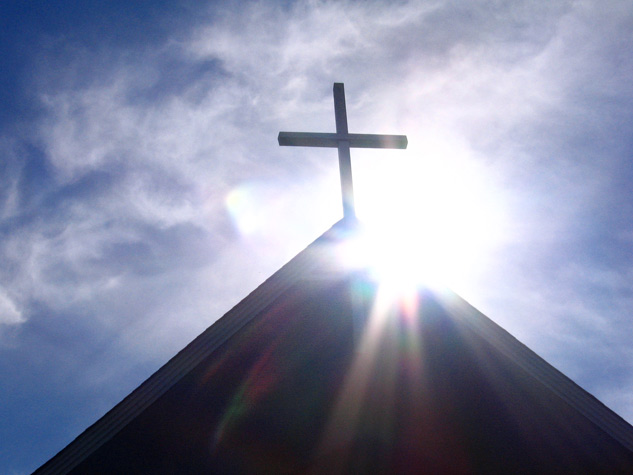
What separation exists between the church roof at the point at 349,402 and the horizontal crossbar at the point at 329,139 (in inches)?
106

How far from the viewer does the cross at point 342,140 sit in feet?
30.5

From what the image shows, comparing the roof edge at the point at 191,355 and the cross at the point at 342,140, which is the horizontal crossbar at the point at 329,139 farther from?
the roof edge at the point at 191,355

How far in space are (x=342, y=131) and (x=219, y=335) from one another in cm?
408

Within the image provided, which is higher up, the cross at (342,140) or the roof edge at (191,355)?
the cross at (342,140)

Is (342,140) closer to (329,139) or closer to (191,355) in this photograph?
(329,139)

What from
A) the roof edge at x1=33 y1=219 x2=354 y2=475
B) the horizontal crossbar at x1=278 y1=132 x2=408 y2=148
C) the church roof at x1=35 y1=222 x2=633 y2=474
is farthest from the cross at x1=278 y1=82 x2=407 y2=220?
the church roof at x1=35 y1=222 x2=633 y2=474

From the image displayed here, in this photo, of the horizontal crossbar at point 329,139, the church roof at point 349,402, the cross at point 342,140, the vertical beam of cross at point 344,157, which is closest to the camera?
the church roof at point 349,402

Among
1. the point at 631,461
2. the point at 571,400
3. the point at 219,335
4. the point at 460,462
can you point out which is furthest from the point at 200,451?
the point at 631,461

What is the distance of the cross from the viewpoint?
366 inches

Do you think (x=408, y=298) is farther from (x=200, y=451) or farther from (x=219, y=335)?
(x=200, y=451)

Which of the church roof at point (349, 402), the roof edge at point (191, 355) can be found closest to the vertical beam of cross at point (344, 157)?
the roof edge at point (191, 355)

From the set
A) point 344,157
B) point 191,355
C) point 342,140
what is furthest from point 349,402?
point 342,140

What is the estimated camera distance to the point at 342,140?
962cm

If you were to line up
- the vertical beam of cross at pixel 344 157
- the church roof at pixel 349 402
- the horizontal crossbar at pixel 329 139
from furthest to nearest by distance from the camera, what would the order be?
1. the horizontal crossbar at pixel 329 139
2. the vertical beam of cross at pixel 344 157
3. the church roof at pixel 349 402
